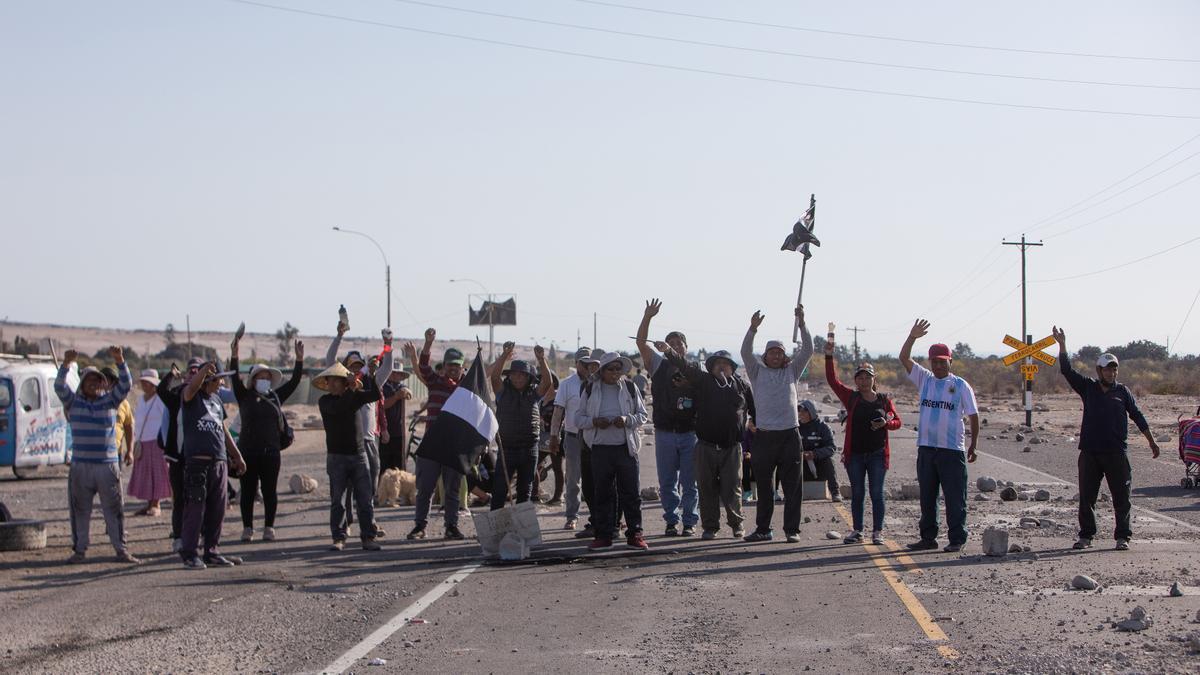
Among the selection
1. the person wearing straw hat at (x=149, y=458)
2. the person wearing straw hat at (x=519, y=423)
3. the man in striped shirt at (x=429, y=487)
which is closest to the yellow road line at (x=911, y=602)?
the person wearing straw hat at (x=519, y=423)

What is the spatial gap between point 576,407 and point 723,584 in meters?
4.38

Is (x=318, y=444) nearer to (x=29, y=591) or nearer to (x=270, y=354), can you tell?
(x=29, y=591)

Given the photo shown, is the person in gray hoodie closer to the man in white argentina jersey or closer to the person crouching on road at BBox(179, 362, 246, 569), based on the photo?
the man in white argentina jersey

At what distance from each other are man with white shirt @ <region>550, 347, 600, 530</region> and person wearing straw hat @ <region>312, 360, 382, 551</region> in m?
1.96

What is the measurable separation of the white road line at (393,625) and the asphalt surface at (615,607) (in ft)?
0.13

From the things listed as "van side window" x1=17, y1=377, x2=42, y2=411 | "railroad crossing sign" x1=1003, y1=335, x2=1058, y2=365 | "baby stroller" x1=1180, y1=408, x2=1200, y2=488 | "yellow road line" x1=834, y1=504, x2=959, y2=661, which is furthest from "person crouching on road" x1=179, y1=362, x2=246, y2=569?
"railroad crossing sign" x1=1003, y1=335, x2=1058, y2=365

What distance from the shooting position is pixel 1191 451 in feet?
64.8

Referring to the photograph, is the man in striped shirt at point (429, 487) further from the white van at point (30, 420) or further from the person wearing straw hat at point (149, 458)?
the white van at point (30, 420)

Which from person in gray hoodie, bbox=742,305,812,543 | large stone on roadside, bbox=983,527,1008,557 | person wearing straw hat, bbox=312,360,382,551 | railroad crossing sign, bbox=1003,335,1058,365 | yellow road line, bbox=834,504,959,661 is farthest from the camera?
railroad crossing sign, bbox=1003,335,1058,365

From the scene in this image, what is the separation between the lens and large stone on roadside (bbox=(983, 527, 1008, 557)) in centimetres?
1263

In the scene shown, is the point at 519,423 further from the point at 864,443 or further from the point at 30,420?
the point at 30,420

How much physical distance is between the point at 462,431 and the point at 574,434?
65.3 inches

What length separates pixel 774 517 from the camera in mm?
16453

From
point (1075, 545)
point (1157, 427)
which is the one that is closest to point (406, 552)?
point (1075, 545)
